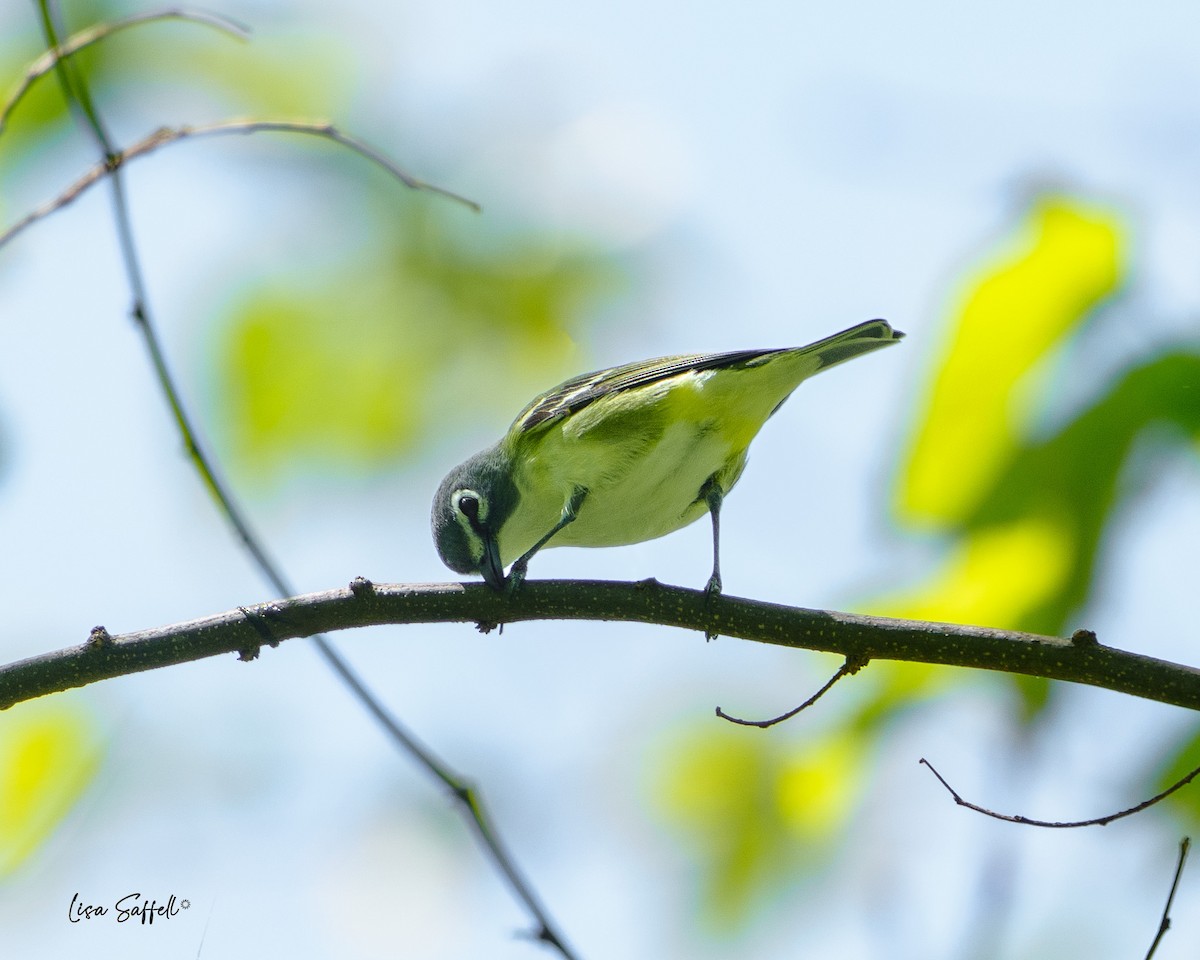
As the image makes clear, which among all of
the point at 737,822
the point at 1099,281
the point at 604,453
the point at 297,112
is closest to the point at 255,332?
the point at 297,112

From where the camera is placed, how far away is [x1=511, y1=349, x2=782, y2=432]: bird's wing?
483 centimetres

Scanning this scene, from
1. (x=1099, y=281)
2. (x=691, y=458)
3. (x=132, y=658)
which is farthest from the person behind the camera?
(x=691, y=458)

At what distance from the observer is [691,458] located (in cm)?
486

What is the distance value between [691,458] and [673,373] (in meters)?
0.41

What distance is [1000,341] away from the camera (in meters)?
2.46

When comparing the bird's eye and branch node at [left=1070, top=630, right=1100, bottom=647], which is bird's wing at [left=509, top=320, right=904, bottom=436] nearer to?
the bird's eye

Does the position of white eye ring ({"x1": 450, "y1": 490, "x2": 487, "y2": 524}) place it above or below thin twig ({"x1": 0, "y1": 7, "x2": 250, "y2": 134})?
below

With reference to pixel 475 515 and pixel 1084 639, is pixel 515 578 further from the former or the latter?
pixel 1084 639

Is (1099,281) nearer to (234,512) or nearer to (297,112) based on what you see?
(234,512)

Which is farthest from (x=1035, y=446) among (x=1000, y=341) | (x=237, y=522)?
(x=237, y=522)

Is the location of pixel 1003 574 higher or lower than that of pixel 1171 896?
higher

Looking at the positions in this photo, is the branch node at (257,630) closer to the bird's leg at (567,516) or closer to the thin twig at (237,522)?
the thin twig at (237,522)

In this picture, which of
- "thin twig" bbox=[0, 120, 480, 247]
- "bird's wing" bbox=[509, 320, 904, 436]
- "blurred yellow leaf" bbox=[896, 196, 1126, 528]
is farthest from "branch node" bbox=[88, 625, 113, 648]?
"bird's wing" bbox=[509, 320, 904, 436]

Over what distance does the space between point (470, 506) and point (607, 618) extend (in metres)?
1.71
